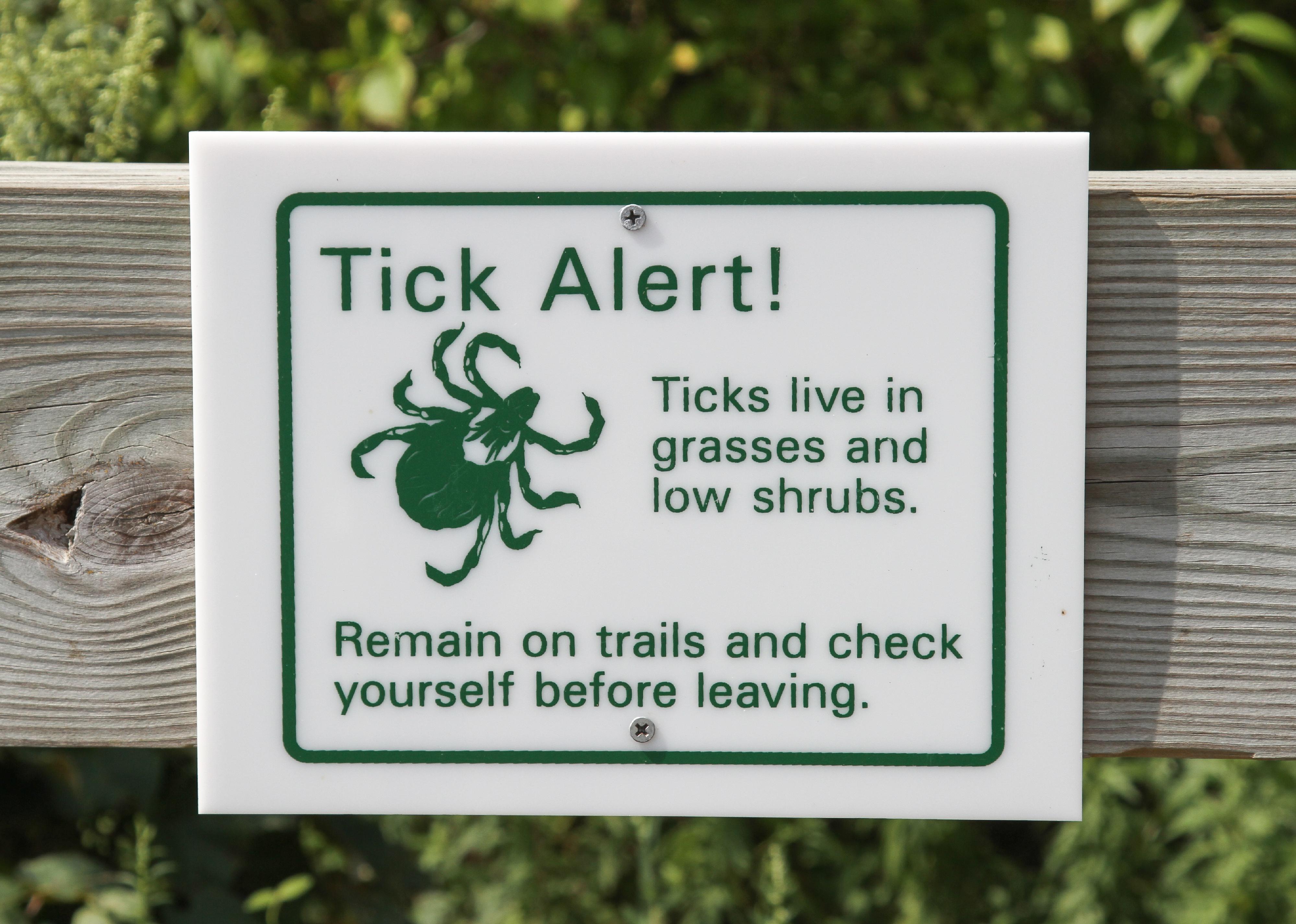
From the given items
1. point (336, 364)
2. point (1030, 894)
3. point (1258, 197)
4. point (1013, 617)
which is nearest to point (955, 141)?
point (1258, 197)

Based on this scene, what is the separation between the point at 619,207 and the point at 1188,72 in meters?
1.22

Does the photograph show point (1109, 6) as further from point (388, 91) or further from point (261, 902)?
point (261, 902)

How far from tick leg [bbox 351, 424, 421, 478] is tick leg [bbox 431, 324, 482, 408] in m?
0.04

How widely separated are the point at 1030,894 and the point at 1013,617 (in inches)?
74.8

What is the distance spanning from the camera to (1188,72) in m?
1.73

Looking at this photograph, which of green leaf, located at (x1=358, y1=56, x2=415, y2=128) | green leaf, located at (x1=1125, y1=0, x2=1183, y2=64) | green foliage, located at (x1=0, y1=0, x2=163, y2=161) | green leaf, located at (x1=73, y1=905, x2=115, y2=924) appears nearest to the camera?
green foliage, located at (x1=0, y1=0, x2=163, y2=161)

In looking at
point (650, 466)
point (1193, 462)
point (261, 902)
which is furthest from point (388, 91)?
point (1193, 462)

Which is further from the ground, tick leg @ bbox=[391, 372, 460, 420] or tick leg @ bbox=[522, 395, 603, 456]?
tick leg @ bbox=[391, 372, 460, 420]

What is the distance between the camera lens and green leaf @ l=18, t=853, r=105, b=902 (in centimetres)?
138

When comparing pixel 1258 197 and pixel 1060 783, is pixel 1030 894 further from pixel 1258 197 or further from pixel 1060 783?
pixel 1258 197

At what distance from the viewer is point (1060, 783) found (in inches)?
38.6

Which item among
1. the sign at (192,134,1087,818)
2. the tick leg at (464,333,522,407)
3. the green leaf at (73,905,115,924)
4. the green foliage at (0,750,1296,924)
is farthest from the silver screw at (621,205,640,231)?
the green leaf at (73,905,115,924)

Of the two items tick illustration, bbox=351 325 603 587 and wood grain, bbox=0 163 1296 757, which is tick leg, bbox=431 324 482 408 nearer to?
tick illustration, bbox=351 325 603 587

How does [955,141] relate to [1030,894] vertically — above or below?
above
